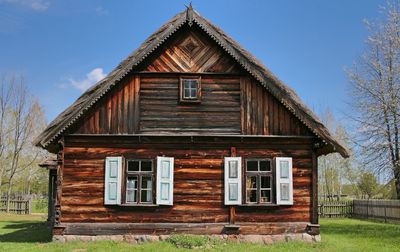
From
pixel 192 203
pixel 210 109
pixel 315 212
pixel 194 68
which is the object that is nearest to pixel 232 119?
pixel 210 109

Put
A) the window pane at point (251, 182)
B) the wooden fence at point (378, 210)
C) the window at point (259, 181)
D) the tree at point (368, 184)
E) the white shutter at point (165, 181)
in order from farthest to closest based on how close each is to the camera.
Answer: the tree at point (368, 184) < the wooden fence at point (378, 210) < the window pane at point (251, 182) < the window at point (259, 181) < the white shutter at point (165, 181)

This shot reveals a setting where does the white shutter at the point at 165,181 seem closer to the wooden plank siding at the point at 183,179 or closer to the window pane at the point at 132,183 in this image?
the wooden plank siding at the point at 183,179

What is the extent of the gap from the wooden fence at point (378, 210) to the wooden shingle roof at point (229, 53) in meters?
12.8

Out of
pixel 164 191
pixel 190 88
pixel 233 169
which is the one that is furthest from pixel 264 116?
pixel 164 191

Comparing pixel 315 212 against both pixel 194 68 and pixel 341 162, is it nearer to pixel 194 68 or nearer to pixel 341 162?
pixel 194 68

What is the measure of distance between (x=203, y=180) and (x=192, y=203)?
85 cm

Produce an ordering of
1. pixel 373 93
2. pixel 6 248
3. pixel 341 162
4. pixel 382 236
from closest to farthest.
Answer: pixel 6 248
pixel 382 236
pixel 373 93
pixel 341 162

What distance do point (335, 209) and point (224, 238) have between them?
18374mm

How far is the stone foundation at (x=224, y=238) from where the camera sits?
14031 millimetres

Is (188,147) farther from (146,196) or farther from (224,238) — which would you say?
(224,238)

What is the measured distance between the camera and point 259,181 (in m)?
14.5

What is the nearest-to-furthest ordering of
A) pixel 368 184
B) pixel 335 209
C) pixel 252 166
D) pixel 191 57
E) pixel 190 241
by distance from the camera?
1. pixel 190 241
2. pixel 252 166
3. pixel 191 57
4. pixel 335 209
5. pixel 368 184

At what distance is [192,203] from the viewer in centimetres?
1441

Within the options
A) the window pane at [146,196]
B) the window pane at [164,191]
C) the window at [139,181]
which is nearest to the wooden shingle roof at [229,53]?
the window at [139,181]
